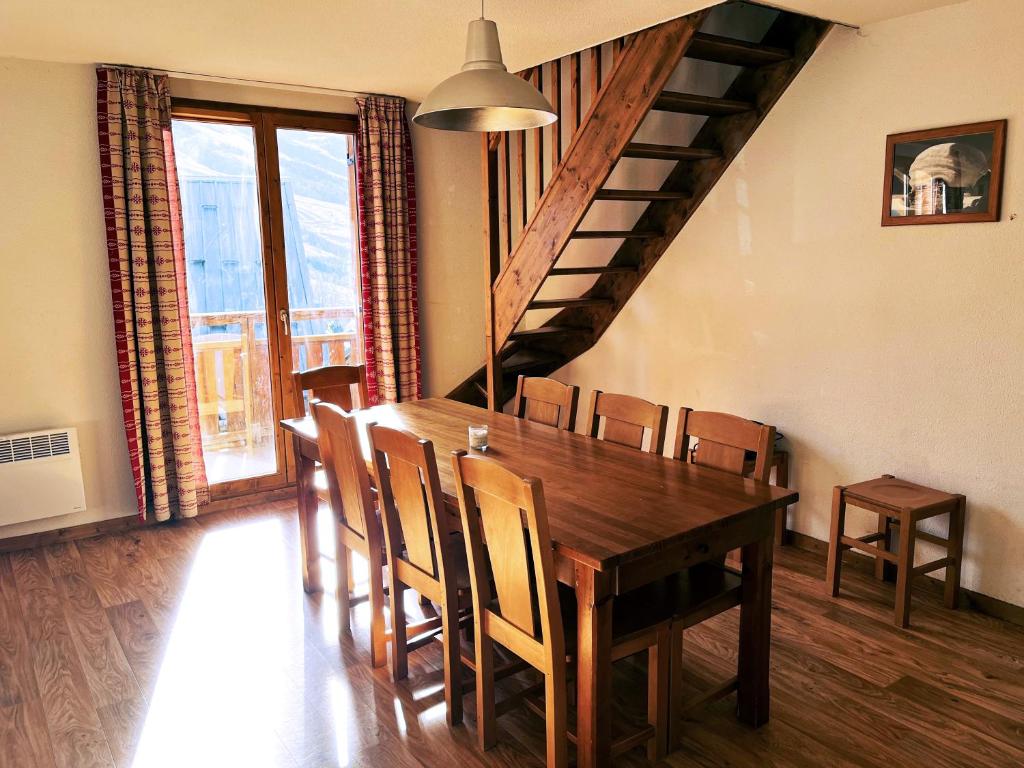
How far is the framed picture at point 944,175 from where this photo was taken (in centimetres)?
292

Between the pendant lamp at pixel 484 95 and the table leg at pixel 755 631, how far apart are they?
1.54m

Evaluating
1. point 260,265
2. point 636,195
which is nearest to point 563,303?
point 636,195

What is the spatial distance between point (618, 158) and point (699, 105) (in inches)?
18.0

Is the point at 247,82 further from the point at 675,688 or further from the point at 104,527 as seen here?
the point at 675,688

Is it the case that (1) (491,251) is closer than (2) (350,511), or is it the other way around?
(2) (350,511)

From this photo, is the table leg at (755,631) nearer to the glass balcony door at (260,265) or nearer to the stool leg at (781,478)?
the stool leg at (781,478)

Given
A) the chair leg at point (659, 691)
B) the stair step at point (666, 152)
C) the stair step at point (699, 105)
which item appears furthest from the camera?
the stair step at point (666, 152)

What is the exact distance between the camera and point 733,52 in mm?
3355

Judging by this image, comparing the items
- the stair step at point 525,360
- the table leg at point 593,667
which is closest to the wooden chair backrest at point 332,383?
the stair step at point 525,360

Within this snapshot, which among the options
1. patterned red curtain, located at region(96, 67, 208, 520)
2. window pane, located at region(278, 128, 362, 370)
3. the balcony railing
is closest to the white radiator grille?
patterned red curtain, located at region(96, 67, 208, 520)

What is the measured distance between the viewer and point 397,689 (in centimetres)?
266

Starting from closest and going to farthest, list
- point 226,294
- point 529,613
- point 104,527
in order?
point 529,613 → point 104,527 → point 226,294

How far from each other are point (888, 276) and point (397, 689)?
8.66 ft

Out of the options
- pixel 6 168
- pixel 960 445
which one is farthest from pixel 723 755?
pixel 6 168
